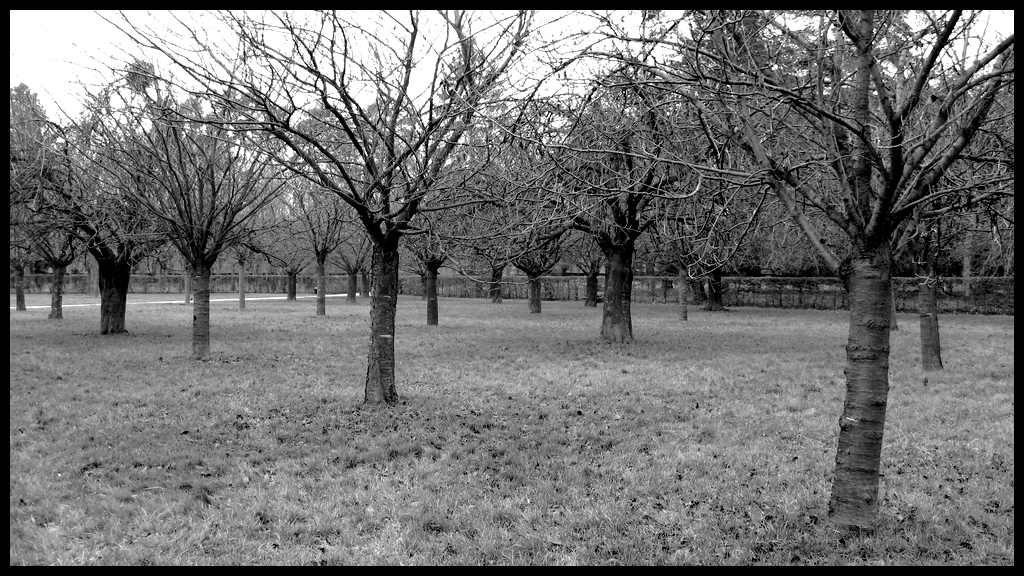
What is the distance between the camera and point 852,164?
4.25 meters

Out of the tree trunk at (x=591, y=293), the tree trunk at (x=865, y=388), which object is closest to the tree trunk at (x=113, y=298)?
the tree trunk at (x=865, y=388)

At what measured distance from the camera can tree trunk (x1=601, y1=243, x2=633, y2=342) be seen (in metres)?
14.0

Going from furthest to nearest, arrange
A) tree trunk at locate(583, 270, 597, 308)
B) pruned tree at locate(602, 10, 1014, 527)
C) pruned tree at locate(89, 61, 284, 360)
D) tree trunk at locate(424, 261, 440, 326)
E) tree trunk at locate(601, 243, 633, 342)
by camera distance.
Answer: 1. tree trunk at locate(583, 270, 597, 308)
2. tree trunk at locate(424, 261, 440, 326)
3. tree trunk at locate(601, 243, 633, 342)
4. pruned tree at locate(89, 61, 284, 360)
5. pruned tree at locate(602, 10, 1014, 527)

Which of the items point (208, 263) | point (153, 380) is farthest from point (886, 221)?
point (208, 263)

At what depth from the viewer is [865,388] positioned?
402 centimetres

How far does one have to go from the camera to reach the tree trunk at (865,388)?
12.9ft

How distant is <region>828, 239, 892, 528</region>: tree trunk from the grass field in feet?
0.63

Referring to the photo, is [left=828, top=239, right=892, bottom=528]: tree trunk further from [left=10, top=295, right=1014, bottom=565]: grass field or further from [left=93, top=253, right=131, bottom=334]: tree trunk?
[left=93, top=253, right=131, bottom=334]: tree trunk

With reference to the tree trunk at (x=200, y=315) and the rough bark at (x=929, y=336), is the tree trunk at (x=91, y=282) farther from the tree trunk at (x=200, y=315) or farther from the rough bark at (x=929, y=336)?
the rough bark at (x=929, y=336)

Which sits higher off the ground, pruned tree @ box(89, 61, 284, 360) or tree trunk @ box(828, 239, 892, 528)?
pruned tree @ box(89, 61, 284, 360)

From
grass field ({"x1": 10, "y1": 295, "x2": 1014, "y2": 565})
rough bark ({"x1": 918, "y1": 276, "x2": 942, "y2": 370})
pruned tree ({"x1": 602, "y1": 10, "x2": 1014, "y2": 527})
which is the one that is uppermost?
pruned tree ({"x1": 602, "y1": 10, "x2": 1014, "y2": 527})

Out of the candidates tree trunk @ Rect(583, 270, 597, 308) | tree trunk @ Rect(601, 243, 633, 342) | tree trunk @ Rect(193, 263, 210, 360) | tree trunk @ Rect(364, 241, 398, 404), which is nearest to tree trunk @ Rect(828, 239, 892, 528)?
tree trunk @ Rect(364, 241, 398, 404)

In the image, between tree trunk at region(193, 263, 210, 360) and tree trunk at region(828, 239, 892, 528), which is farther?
tree trunk at region(193, 263, 210, 360)

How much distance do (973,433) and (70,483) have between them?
26.1 feet
